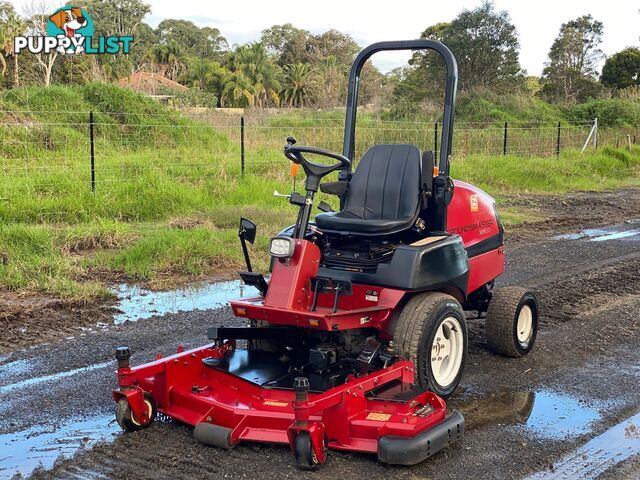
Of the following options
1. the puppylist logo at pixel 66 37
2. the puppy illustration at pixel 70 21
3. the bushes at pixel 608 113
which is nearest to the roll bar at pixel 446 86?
the puppylist logo at pixel 66 37

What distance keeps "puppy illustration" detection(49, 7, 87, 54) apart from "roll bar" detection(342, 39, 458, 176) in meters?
15.7

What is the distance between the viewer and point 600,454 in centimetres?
385

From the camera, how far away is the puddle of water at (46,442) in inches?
144

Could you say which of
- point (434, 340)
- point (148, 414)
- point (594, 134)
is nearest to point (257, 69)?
point (594, 134)

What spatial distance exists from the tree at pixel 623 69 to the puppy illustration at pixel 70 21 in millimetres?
28361

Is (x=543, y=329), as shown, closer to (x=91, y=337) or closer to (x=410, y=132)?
(x=91, y=337)

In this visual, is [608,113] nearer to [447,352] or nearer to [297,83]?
[447,352]

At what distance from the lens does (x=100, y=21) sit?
150 feet

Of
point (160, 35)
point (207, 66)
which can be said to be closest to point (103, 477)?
point (207, 66)

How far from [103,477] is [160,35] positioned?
231 feet

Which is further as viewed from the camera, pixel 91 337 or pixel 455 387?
pixel 91 337

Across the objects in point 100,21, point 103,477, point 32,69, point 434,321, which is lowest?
point 103,477

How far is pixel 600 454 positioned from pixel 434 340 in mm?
1069

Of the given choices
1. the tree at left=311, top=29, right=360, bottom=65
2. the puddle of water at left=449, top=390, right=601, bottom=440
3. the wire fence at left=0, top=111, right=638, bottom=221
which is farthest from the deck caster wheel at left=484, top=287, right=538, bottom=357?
the tree at left=311, top=29, right=360, bottom=65
